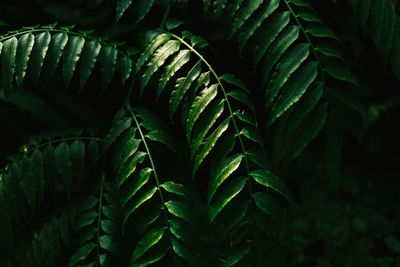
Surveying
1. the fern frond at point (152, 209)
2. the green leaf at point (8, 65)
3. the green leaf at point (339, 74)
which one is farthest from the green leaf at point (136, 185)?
the green leaf at point (339, 74)

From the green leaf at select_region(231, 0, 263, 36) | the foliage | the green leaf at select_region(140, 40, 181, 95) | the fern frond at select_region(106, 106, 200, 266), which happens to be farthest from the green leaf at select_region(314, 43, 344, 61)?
the fern frond at select_region(106, 106, 200, 266)

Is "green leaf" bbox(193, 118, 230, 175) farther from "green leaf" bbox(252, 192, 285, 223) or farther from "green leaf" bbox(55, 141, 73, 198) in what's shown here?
"green leaf" bbox(55, 141, 73, 198)

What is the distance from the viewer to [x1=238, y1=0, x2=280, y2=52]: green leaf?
1.41 metres

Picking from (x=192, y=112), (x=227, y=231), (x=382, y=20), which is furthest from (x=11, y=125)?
(x=382, y=20)

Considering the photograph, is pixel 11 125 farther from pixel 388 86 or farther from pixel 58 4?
pixel 388 86

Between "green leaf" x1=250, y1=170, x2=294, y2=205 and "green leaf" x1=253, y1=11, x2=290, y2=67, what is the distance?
1.29ft

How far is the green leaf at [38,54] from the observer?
145 centimetres

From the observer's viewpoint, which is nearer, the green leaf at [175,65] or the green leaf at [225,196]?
the green leaf at [225,196]

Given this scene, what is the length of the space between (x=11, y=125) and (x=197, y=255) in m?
1.37

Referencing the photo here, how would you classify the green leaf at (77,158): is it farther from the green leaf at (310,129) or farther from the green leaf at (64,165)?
the green leaf at (310,129)

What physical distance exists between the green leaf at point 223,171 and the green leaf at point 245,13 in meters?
0.49

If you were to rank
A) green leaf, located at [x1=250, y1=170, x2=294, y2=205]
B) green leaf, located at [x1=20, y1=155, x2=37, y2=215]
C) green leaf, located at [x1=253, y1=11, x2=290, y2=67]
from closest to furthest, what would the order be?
1. green leaf, located at [x1=250, y1=170, x2=294, y2=205]
2. green leaf, located at [x1=253, y1=11, x2=290, y2=67]
3. green leaf, located at [x1=20, y1=155, x2=37, y2=215]

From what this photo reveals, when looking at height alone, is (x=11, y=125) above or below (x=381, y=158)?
above

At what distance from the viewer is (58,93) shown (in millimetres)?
2461
